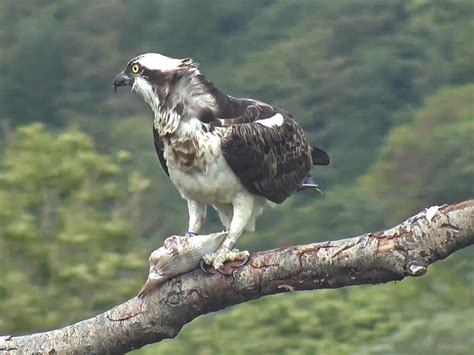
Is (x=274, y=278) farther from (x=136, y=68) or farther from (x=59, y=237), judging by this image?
(x=59, y=237)

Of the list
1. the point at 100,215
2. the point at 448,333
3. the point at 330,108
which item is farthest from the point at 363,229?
the point at 100,215

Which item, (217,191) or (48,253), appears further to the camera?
(48,253)

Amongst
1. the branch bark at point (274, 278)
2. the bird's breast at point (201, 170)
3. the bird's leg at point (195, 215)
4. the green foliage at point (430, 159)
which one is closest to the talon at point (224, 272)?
the branch bark at point (274, 278)

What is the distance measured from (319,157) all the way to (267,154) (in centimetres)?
76

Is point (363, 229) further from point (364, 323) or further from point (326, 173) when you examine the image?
point (364, 323)

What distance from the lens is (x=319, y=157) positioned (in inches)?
328

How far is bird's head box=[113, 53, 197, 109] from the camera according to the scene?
286 inches

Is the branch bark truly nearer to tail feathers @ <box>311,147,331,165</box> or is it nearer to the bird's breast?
the bird's breast

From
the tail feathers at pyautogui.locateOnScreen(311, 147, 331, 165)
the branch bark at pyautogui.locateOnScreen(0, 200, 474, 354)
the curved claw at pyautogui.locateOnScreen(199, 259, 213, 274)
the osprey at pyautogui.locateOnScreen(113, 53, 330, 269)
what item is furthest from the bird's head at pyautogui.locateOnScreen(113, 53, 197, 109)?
the tail feathers at pyautogui.locateOnScreen(311, 147, 331, 165)

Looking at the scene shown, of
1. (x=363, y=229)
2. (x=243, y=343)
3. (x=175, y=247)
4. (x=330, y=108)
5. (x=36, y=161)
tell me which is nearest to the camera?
(x=175, y=247)

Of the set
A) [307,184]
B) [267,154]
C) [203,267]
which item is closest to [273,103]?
[307,184]

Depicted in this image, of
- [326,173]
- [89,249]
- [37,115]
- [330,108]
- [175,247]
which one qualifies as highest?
[37,115]

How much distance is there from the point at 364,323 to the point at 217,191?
13.9 meters

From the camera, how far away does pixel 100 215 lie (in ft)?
60.8
